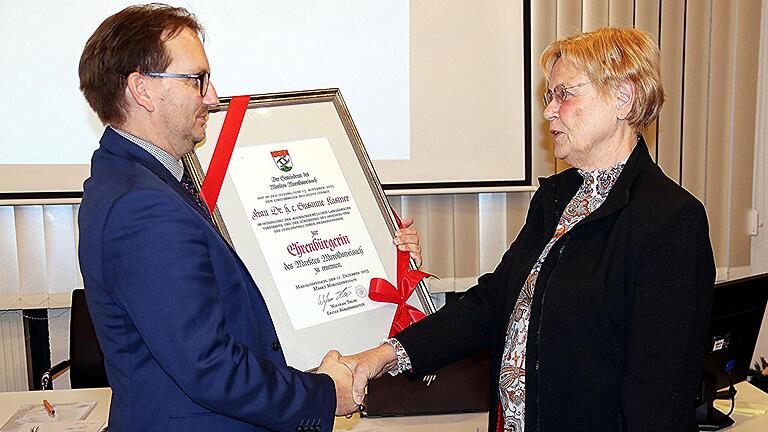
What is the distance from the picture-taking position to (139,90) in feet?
5.46

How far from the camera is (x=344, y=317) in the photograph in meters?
2.22

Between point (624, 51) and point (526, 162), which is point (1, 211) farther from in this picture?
point (624, 51)

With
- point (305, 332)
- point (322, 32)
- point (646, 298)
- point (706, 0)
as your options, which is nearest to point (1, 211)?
point (322, 32)

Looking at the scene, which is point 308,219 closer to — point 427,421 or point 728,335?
point 427,421

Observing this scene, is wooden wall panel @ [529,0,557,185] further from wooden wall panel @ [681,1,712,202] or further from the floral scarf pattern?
the floral scarf pattern

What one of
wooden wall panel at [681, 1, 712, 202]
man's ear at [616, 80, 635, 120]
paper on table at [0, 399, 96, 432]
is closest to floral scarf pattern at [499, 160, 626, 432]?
man's ear at [616, 80, 635, 120]

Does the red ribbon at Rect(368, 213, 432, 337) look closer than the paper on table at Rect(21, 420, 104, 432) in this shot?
Yes

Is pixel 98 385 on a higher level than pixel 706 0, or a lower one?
lower

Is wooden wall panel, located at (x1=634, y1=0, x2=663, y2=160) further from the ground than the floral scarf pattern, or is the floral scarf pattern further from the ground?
wooden wall panel, located at (x1=634, y1=0, x2=663, y2=160)

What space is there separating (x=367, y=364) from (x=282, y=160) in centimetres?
62

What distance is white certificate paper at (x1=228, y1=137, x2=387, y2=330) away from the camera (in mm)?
2164

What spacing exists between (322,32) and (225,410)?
233cm

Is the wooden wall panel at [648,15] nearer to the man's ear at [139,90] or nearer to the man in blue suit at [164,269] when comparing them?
the man in blue suit at [164,269]

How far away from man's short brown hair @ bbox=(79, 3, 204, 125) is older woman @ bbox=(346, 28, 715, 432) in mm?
899
